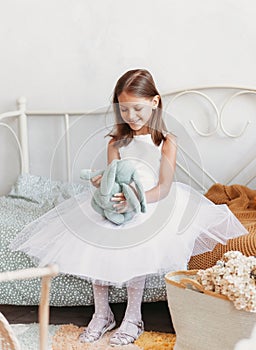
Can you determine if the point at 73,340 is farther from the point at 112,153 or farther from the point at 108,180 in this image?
the point at 112,153

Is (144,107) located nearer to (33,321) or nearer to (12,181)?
(33,321)

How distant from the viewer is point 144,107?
2.16m

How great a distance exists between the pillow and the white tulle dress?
0.44 m

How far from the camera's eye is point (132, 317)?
2074 mm

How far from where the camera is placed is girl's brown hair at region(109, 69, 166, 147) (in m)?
2.17

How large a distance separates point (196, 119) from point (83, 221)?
2.93 ft

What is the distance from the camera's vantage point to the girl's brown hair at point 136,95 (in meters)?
2.17

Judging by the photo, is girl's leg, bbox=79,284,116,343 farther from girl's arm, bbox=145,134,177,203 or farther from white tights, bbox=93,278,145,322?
girl's arm, bbox=145,134,177,203

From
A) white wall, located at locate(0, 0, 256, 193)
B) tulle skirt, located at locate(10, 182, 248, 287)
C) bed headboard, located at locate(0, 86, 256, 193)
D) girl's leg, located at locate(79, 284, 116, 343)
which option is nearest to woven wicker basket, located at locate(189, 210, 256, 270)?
tulle skirt, located at locate(10, 182, 248, 287)

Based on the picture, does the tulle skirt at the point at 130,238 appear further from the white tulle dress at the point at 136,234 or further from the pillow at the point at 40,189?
the pillow at the point at 40,189

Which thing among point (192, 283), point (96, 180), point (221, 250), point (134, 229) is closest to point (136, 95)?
point (96, 180)

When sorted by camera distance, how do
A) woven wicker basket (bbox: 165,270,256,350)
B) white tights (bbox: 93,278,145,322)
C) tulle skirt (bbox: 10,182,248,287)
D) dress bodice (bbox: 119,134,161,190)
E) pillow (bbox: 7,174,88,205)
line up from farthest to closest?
1. pillow (bbox: 7,174,88,205)
2. dress bodice (bbox: 119,134,161,190)
3. white tights (bbox: 93,278,145,322)
4. tulle skirt (bbox: 10,182,248,287)
5. woven wicker basket (bbox: 165,270,256,350)

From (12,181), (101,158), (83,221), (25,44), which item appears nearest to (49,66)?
(25,44)

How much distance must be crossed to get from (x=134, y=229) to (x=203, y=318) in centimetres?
35
